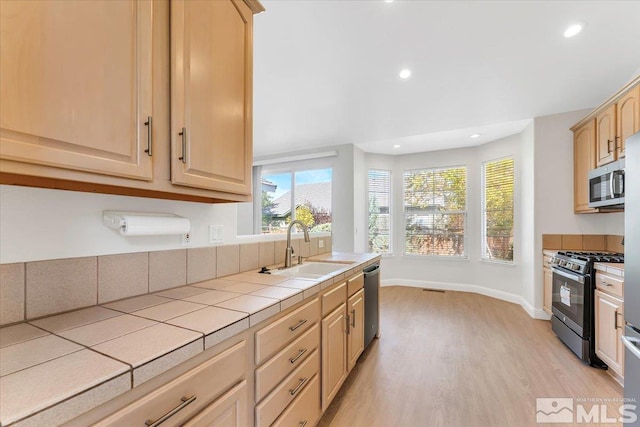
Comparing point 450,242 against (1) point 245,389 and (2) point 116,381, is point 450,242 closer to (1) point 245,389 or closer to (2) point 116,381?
(1) point 245,389

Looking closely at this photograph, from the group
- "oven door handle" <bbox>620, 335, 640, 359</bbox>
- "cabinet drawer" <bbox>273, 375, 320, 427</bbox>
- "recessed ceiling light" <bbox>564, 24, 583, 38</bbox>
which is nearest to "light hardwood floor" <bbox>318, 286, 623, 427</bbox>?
"cabinet drawer" <bbox>273, 375, 320, 427</bbox>

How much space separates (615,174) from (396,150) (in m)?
3.02

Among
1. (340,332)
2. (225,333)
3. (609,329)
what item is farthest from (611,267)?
(225,333)

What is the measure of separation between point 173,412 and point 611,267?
3.06 meters

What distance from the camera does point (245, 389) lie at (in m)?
0.97

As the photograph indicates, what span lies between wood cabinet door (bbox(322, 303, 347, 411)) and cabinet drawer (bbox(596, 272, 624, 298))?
212 cm

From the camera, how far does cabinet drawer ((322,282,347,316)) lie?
161 cm

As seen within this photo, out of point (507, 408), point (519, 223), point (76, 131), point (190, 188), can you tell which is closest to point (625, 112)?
point (519, 223)

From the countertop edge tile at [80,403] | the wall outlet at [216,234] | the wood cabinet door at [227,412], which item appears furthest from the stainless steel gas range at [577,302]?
the countertop edge tile at [80,403]

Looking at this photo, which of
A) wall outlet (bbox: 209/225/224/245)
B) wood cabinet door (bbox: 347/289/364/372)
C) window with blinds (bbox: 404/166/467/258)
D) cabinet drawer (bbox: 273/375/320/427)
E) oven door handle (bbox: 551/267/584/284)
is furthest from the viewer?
window with blinds (bbox: 404/166/467/258)

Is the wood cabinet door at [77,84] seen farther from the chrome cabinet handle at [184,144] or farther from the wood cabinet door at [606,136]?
the wood cabinet door at [606,136]

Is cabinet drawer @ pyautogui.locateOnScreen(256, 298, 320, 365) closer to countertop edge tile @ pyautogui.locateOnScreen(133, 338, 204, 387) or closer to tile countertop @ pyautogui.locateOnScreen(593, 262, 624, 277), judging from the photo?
countertop edge tile @ pyautogui.locateOnScreen(133, 338, 204, 387)

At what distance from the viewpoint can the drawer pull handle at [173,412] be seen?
660 mm

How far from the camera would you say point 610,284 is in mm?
2139
